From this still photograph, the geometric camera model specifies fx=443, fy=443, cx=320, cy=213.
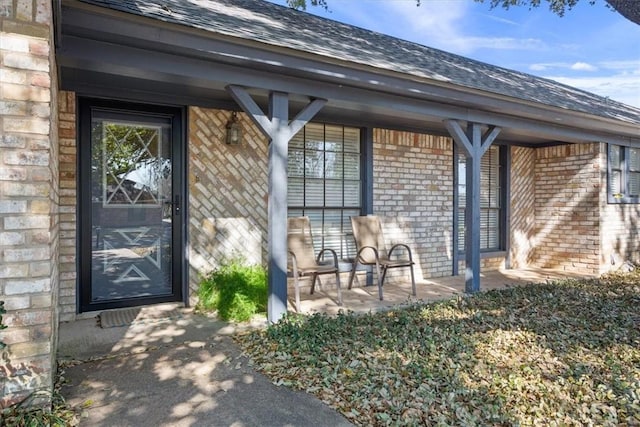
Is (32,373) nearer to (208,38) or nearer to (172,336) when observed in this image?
(172,336)

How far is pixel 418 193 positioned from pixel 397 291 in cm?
159

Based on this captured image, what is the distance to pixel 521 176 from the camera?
25.1 ft

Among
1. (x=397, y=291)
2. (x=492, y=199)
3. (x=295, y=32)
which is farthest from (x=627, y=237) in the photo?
(x=295, y=32)

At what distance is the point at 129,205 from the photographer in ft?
14.4

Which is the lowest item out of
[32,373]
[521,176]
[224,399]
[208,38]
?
[224,399]

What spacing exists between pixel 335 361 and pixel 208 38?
2.47 m

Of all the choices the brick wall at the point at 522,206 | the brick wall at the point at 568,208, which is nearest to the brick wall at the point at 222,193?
the brick wall at the point at 522,206

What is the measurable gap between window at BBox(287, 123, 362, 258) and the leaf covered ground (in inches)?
63.9

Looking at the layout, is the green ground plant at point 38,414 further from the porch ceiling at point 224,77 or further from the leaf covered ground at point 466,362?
the porch ceiling at point 224,77

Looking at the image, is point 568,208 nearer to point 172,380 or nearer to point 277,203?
point 277,203

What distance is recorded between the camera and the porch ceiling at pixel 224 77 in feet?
9.84

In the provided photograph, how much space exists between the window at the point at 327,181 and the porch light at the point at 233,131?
0.80 meters

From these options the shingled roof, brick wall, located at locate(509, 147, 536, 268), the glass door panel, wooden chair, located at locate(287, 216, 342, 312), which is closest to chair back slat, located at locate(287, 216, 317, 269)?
wooden chair, located at locate(287, 216, 342, 312)

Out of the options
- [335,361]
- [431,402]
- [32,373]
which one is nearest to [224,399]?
[335,361]
